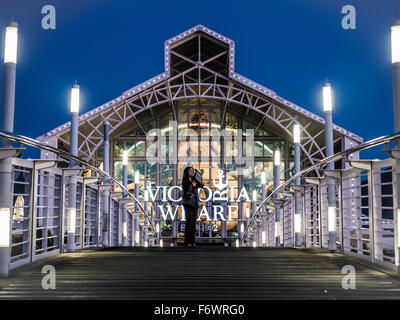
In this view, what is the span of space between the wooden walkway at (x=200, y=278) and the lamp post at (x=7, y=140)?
0.36 metres

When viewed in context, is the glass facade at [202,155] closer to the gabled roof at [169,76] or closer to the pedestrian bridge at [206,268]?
the gabled roof at [169,76]

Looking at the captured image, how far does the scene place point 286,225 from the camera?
60.0ft

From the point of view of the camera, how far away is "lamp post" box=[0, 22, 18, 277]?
7074 mm

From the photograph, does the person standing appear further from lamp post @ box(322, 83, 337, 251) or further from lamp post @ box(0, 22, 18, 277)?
lamp post @ box(0, 22, 18, 277)

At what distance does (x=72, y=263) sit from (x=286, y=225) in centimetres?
1080

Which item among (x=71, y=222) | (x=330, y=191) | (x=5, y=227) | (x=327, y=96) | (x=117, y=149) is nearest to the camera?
(x=5, y=227)

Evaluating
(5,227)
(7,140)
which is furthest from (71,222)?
(5,227)

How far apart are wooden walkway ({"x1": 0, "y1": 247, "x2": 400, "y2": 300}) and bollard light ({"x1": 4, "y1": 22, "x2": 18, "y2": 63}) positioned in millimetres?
2648

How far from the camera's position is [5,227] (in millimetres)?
7023

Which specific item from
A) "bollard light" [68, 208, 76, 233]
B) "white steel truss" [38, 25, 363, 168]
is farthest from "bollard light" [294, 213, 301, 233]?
"white steel truss" [38, 25, 363, 168]

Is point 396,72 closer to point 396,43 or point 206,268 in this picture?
point 396,43

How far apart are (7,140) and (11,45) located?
1.24 m
